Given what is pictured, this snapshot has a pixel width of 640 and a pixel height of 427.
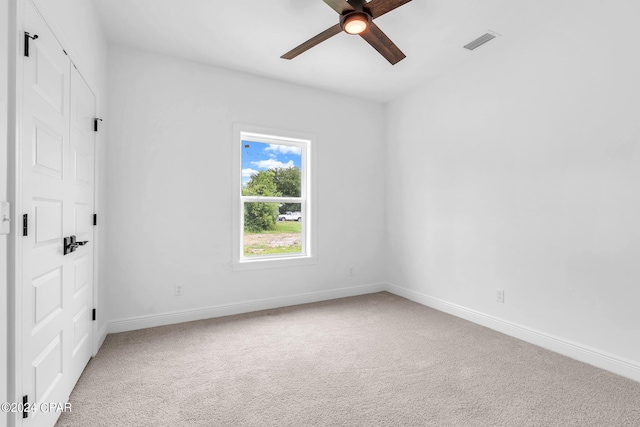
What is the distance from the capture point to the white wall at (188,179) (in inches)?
121

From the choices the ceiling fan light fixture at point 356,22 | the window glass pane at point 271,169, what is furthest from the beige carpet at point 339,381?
the ceiling fan light fixture at point 356,22

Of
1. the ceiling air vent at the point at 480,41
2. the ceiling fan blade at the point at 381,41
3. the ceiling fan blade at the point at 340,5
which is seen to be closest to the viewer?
the ceiling fan blade at the point at 340,5

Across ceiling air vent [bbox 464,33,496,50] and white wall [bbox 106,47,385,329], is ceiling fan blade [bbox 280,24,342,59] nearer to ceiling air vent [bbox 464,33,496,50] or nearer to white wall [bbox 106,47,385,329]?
white wall [bbox 106,47,385,329]

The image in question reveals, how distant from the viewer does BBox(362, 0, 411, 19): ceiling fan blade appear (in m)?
1.96

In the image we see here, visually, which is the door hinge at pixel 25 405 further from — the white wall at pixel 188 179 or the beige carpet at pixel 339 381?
the white wall at pixel 188 179

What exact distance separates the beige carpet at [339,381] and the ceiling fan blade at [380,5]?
247cm

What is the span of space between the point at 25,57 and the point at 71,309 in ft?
4.76

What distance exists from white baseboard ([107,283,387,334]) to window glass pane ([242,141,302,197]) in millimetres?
1303

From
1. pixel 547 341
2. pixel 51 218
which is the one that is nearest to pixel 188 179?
pixel 51 218

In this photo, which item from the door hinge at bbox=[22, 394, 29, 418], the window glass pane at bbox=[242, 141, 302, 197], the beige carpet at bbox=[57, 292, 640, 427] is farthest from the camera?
the window glass pane at bbox=[242, 141, 302, 197]

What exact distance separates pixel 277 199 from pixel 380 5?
7.92ft

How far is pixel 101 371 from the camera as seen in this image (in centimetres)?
228

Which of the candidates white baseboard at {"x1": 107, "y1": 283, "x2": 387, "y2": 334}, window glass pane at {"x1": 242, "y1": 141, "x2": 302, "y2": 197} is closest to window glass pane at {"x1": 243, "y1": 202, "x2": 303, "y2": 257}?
window glass pane at {"x1": 242, "y1": 141, "x2": 302, "y2": 197}

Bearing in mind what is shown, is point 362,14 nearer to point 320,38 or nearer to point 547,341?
point 320,38
